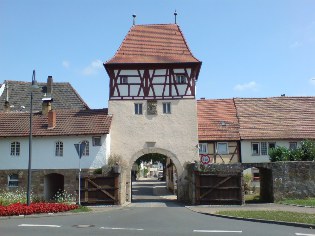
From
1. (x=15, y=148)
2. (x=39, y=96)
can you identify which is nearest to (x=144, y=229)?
(x=15, y=148)

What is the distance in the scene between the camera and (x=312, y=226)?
13406mm

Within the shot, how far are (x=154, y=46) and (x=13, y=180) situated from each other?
620 inches

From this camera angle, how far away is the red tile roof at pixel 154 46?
32531 mm

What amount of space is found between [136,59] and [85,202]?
491 inches

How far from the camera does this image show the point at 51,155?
3075cm

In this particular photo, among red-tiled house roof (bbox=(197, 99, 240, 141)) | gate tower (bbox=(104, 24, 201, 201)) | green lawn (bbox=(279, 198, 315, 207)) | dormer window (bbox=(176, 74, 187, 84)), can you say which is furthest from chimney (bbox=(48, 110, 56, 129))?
green lawn (bbox=(279, 198, 315, 207))

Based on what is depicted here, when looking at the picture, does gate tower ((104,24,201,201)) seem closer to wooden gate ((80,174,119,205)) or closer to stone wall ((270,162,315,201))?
wooden gate ((80,174,119,205))

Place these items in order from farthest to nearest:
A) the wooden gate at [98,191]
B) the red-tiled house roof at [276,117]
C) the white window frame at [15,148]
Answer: the red-tiled house roof at [276,117], the white window frame at [15,148], the wooden gate at [98,191]

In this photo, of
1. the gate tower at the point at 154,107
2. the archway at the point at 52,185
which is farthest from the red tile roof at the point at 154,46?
the archway at the point at 52,185

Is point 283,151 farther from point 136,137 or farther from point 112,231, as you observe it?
point 112,231

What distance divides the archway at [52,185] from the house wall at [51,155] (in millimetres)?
1551

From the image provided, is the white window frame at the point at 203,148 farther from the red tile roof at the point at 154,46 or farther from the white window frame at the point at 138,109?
the red tile roof at the point at 154,46

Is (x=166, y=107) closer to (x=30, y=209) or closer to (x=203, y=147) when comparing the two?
(x=203, y=147)

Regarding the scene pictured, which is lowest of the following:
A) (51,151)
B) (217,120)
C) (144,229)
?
(144,229)
